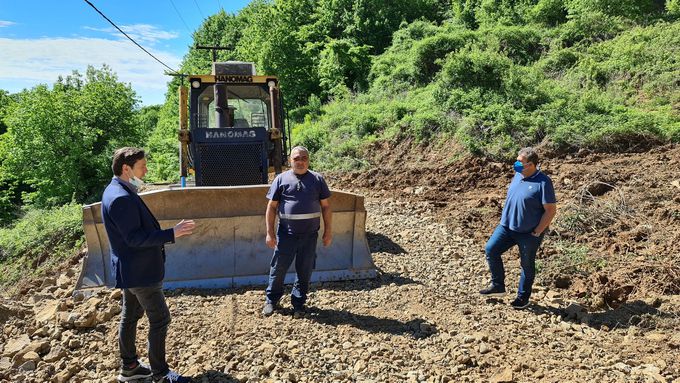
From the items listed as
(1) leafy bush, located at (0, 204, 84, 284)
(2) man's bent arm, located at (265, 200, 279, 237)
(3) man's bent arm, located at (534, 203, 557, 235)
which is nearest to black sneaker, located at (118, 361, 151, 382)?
(2) man's bent arm, located at (265, 200, 279, 237)

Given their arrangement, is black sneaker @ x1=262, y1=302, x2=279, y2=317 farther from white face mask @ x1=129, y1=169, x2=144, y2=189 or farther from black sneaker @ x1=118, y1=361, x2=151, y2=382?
white face mask @ x1=129, y1=169, x2=144, y2=189

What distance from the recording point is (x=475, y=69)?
1445 cm

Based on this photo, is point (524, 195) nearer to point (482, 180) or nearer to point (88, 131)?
point (482, 180)

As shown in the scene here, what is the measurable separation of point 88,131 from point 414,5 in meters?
20.6

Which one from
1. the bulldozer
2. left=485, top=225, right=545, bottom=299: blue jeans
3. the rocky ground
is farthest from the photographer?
the bulldozer

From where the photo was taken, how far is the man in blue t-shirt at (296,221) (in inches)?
176

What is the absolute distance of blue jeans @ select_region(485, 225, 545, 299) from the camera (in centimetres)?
483

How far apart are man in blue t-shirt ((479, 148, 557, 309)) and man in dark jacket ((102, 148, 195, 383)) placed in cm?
320

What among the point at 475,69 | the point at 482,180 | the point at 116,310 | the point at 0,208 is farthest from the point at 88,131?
the point at 116,310

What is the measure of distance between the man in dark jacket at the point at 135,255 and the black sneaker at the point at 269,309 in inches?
48.5

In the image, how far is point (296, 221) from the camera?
4.48 meters

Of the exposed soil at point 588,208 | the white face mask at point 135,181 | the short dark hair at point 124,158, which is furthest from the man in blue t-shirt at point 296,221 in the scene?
the exposed soil at point 588,208

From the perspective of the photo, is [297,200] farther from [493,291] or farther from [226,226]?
[493,291]

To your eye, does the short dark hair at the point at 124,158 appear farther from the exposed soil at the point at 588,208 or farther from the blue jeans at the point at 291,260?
the exposed soil at the point at 588,208
